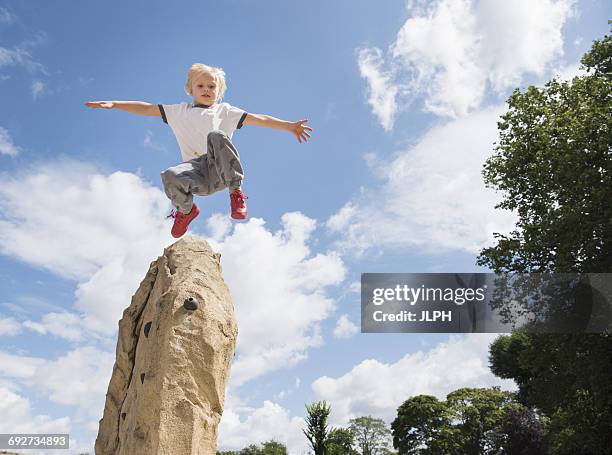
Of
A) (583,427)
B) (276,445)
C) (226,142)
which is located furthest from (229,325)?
(276,445)

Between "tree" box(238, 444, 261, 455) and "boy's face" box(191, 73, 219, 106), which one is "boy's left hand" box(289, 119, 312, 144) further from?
"tree" box(238, 444, 261, 455)

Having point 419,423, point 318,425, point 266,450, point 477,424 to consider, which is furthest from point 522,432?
point 266,450

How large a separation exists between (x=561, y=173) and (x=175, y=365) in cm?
1612

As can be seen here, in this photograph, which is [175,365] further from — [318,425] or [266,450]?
[266,450]

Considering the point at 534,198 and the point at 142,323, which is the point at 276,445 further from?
the point at 142,323

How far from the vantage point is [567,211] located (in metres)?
18.9

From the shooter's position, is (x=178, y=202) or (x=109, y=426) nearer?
(x=178, y=202)

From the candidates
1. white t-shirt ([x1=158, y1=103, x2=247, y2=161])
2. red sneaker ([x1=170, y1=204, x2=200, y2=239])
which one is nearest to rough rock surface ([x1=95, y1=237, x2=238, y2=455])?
red sneaker ([x1=170, y1=204, x2=200, y2=239])

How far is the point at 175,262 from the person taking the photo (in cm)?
779

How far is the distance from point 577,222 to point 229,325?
48.2 feet

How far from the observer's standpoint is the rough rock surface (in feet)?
21.2

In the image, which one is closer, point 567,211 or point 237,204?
point 237,204

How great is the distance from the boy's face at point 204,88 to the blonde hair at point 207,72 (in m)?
0.05

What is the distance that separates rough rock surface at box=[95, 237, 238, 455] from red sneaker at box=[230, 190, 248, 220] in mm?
996
